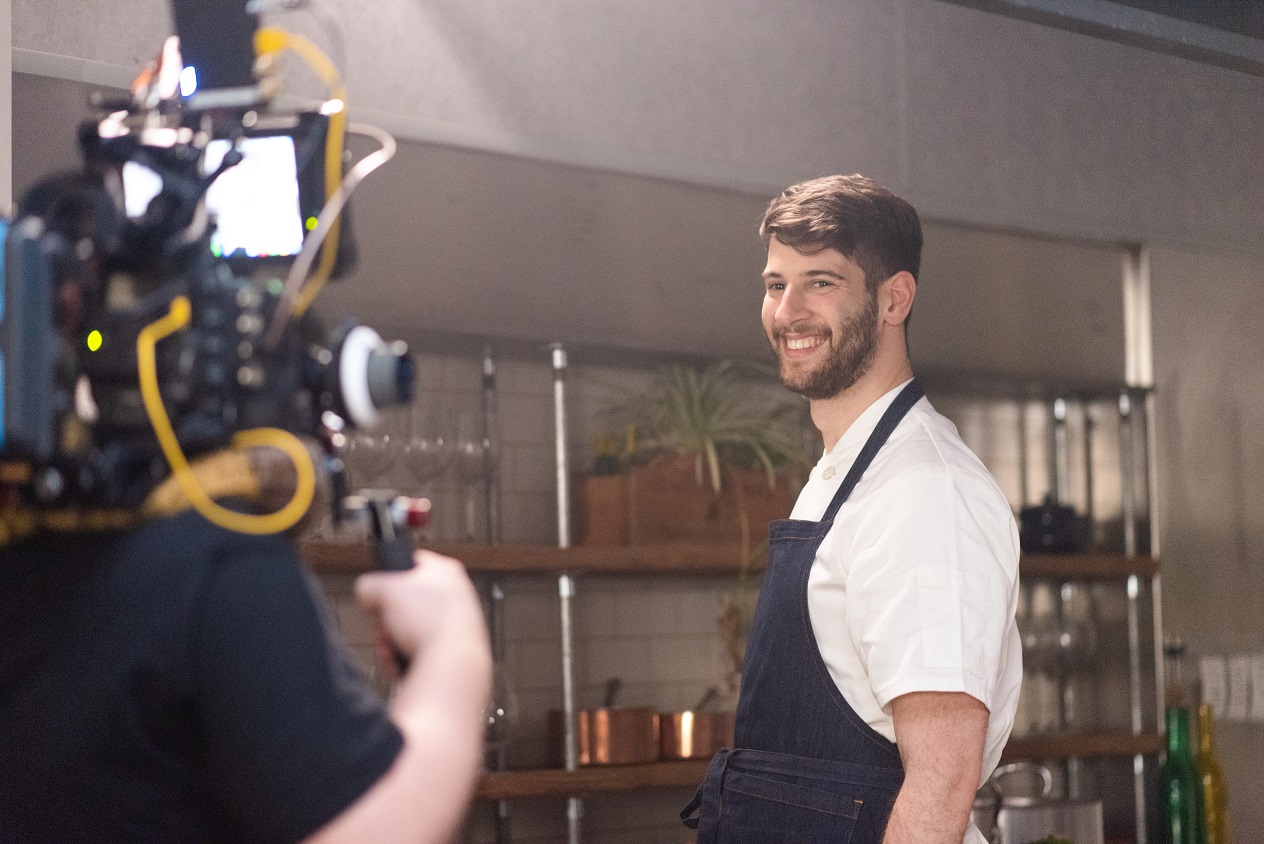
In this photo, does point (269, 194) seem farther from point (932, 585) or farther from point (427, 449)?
point (427, 449)

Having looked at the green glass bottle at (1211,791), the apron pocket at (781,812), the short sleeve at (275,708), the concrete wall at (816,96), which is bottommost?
the green glass bottle at (1211,791)

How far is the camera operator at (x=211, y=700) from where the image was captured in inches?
34.1

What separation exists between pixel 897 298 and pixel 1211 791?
8.93 ft

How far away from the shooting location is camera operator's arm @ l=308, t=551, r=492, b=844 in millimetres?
885

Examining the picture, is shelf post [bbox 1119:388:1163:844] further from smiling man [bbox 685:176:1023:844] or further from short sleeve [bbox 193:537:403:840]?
short sleeve [bbox 193:537:403:840]

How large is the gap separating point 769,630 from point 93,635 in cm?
141

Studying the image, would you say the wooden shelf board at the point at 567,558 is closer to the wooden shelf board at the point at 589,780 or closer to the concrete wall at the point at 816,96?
the wooden shelf board at the point at 589,780

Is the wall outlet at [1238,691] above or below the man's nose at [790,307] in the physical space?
below

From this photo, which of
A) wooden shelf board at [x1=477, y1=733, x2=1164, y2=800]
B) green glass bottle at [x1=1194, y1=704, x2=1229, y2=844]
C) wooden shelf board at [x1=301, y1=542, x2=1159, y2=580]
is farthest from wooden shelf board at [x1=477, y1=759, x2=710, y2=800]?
green glass bottle at [x1=1194, y1=704, x2=1229, y2=844]

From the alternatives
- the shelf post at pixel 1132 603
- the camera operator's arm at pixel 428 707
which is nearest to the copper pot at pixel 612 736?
the shelf post at pixel 1132 603

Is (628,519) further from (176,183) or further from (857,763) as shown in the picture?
(176,183)

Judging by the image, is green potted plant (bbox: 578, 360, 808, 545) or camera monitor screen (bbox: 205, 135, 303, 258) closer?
camera monitor screen (bbox: 205, 135, 303, 258)

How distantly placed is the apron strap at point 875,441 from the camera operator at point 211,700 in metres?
1.28

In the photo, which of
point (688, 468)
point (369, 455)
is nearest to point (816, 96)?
point (688, 468)
